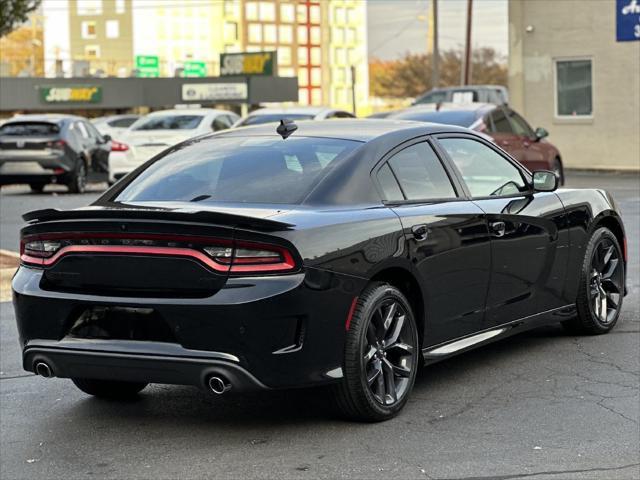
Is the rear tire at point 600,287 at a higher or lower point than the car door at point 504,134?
lower

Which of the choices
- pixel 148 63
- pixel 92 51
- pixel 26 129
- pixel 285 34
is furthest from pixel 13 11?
pixel 285 34

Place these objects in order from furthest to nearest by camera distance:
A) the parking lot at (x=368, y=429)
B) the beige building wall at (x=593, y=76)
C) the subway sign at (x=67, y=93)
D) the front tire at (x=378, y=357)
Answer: the subway sign at (x=67, y=93) < the beige building wall at (x=593, y=76) < the front tire at (x=378, y=357) < the parking lot at (x=368, y=429)

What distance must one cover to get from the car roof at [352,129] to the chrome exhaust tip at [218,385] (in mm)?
1702

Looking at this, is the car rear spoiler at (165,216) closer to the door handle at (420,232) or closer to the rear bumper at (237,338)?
the rear bumper at (237,338)

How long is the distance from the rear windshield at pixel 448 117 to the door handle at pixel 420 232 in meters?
11.9

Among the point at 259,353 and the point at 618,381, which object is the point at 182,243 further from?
the point at 618,381

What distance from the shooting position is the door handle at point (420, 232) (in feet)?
22.2

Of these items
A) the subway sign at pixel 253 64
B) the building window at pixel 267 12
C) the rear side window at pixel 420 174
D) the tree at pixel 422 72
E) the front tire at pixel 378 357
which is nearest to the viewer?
the front tire at pixel 378 357

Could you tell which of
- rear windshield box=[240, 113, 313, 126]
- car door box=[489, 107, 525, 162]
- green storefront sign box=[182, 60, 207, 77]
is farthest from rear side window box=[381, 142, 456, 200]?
green storefront sign box=[182, 60, 207, 77]

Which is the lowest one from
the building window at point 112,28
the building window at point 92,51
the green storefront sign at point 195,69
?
the green storefront sign at point 195,69

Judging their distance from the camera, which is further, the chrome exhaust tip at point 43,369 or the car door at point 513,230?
the car door at point 513,230

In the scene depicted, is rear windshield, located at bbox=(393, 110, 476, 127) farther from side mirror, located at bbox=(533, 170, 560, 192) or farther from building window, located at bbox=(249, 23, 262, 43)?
building window, located at bbox=(249, 23, 262, 43)

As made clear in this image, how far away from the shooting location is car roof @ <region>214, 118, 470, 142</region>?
7.18 metres

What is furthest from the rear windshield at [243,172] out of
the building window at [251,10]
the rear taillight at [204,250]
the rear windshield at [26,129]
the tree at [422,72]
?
the building window at [251,10]
